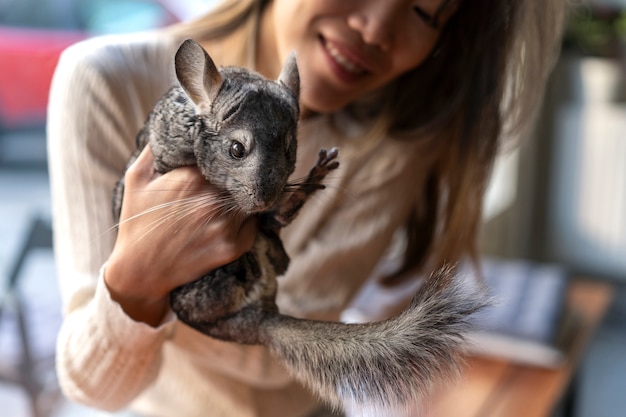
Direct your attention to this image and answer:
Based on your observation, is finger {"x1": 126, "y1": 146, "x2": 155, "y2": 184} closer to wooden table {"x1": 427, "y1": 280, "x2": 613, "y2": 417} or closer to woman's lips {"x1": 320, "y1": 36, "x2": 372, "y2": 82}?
woman's lips {"x1": 320, "y1": 36, "x2": 372, "y2": 82}

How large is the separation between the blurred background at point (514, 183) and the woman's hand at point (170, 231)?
187 millimetres

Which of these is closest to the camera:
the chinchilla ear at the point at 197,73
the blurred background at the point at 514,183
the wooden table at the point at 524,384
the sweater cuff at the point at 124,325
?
the chinchilla ear at the point at 197,73

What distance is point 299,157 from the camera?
37 cm

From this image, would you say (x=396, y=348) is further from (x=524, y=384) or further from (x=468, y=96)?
(x=524, y=384)

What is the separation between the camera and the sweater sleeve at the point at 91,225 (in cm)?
45

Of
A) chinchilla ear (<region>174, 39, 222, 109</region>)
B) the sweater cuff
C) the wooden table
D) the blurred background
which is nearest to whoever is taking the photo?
chinchilla ear (<region>174, 39, 222, 109</region>)

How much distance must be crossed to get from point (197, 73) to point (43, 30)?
0.31 m

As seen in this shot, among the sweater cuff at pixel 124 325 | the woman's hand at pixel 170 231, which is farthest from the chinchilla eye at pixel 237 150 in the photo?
the sweater cuff at pixel 124 325

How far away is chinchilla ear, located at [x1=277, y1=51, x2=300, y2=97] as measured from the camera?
36 centimetres

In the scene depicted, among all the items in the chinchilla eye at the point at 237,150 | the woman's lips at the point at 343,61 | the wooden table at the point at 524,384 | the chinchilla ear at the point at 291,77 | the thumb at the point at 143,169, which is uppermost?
the woman's lips at the point at 343,61

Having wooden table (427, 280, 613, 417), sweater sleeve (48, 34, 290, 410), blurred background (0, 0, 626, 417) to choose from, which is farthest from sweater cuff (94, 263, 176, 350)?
wooden table (427, 280, 613, 417)

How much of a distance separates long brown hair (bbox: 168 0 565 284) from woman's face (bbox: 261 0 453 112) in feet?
0.19

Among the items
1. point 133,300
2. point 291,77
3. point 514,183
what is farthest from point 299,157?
point 514,183

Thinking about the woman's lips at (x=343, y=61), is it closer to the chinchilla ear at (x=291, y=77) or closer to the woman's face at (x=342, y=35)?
the woman's face at (x=342, y=35)
